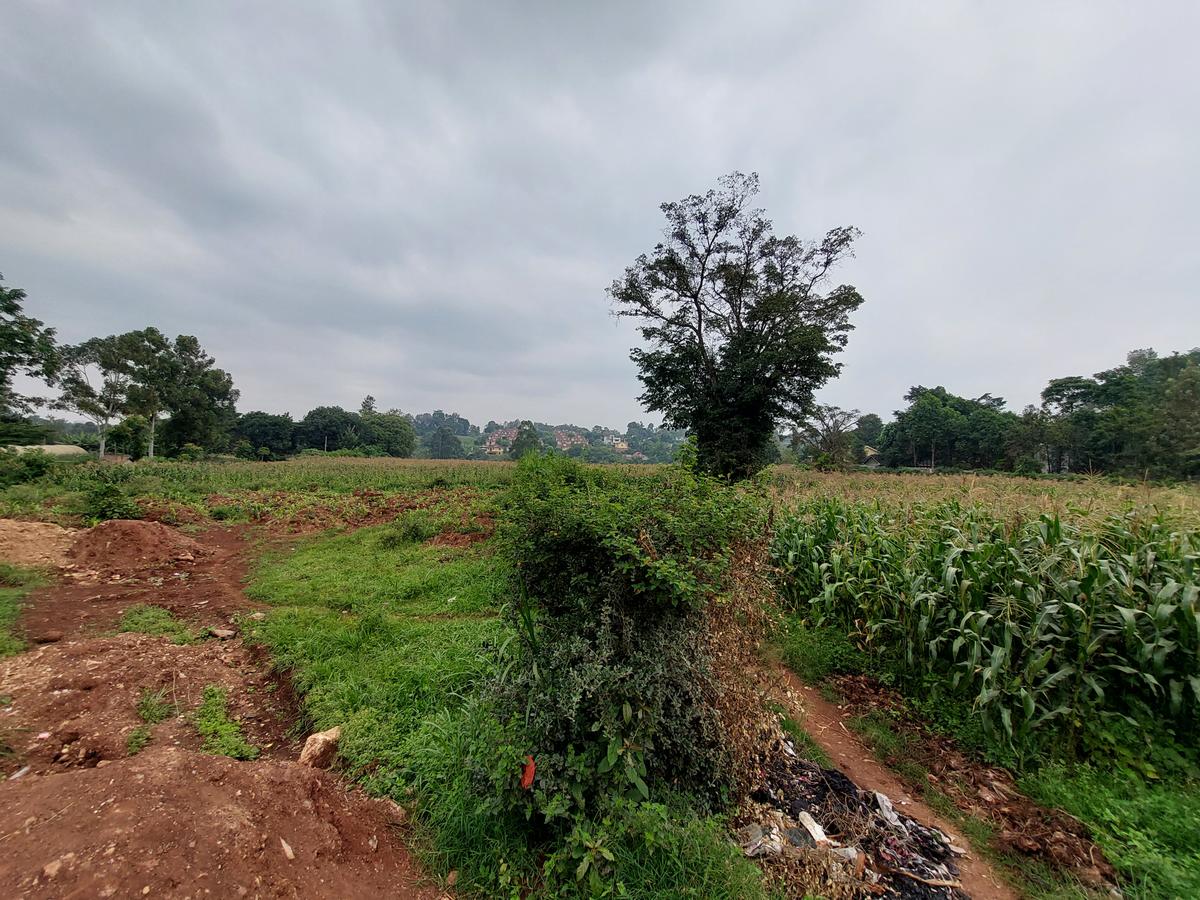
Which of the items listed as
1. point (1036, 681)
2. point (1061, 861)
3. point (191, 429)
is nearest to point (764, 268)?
point (1036, 681)

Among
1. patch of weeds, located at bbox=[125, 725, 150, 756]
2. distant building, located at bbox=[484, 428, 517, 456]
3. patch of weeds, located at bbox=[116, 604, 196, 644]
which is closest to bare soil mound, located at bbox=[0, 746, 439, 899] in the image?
patch of weeds, located at bbox=[125, 725, 150, 756]

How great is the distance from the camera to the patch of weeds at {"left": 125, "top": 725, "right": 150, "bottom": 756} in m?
2.76

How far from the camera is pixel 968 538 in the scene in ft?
14.2

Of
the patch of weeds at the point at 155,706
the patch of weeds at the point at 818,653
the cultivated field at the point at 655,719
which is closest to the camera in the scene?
the cultivated field at the point at 655,719

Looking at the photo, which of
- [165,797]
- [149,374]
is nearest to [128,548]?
[165,797]

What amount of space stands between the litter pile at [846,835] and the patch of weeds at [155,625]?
18.2ft

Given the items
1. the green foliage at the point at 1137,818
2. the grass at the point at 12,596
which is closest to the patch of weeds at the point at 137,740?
the grass at the point at 12,596

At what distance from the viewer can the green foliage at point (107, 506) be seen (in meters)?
9.70

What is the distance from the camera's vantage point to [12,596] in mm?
5289

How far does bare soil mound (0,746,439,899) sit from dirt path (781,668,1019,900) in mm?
2741

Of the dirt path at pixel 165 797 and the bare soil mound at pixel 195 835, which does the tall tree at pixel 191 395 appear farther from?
the bare soil mound at pixel 195 835

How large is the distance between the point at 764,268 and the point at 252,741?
22.5 m

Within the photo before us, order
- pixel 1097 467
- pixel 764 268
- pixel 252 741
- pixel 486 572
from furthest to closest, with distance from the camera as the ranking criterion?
pixel 1097 467
pixel 764 268
pixel 486 572
pixel 252 741

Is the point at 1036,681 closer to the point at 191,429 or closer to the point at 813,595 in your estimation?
the point at 813,595
